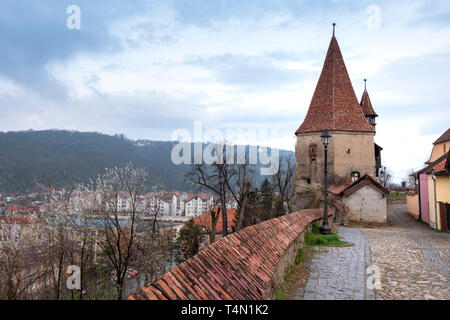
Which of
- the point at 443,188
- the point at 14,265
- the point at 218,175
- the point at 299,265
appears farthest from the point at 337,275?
the point at 218,175

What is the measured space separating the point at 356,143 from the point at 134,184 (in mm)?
17939

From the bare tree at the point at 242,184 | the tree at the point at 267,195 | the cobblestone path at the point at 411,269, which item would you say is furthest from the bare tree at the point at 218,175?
the cobblestone path at the point at 411,269

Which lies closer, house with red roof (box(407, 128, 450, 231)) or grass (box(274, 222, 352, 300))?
grass (box(274, 222, 352, 300))

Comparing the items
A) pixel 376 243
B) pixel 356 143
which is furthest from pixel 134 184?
pixel 356 143

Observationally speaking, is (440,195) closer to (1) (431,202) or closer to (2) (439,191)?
(2) (439,191)

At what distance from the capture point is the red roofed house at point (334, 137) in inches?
1031

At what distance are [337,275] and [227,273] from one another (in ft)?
13.2

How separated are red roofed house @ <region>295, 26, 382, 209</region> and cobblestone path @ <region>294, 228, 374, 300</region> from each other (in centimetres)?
1709

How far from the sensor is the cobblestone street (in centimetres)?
571

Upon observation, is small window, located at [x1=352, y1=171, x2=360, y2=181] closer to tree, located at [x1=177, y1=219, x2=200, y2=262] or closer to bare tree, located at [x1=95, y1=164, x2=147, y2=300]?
tree, located at [x1=177, y1=219, x2=200, y2=262]

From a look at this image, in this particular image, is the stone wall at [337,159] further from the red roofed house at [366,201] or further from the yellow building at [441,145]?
the yellow building at [441,145]

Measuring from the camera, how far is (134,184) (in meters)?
18.1

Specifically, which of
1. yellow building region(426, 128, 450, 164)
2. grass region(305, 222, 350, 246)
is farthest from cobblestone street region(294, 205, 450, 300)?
yellow building region(426, 128, 450, 164)
